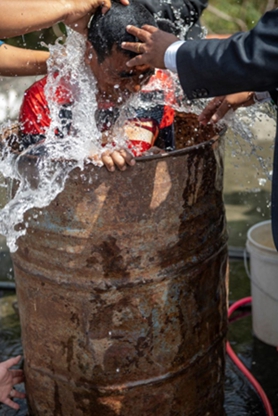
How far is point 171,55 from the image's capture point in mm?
2289

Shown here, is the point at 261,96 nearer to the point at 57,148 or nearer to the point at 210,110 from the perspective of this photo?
the point at 210,110

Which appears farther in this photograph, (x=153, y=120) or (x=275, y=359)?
(x=275, y=359)

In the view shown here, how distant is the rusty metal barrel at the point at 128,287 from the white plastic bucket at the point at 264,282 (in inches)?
27.8

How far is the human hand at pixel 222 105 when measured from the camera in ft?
9.18

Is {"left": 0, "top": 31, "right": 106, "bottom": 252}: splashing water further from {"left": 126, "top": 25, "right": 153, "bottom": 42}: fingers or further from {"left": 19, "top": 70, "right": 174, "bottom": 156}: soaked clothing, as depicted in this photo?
{"left": 126, "top": 25, "right": 153, "bottom": 42}: fingers

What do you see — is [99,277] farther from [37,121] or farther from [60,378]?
[37,121]

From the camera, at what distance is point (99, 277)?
244 cm

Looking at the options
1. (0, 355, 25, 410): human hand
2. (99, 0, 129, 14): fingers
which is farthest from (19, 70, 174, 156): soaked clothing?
(0, 355, 25, 410): human hand

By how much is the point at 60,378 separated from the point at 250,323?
1.54m

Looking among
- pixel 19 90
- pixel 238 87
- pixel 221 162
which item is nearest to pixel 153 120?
pixel 221 162

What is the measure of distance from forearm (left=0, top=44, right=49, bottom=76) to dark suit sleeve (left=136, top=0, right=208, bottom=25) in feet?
2.48

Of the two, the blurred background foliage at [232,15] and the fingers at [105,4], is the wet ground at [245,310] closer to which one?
the fingers at [105,4]

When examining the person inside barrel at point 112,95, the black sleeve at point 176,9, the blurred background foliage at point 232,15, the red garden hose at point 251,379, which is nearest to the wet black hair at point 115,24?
the person inside barrel at point 112,95

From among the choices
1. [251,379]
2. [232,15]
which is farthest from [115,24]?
[232,15]
